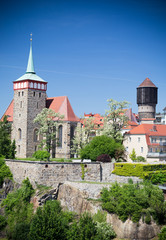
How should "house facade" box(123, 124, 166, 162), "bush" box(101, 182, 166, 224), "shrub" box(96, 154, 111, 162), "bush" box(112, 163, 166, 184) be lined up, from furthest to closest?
"house facade" box(123, 124, 166, 162), "shrub" box(96, 154, 111, 162), "bush" box(112, 163, 166, 184), "bush" box(101, 182, 166, 224)

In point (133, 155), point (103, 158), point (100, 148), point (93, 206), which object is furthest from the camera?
point (133, 155)

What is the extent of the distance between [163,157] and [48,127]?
60.1 ft

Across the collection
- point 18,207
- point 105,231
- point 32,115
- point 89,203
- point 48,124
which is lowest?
point 105,231

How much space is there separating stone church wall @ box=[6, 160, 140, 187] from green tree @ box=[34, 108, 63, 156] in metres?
12.4

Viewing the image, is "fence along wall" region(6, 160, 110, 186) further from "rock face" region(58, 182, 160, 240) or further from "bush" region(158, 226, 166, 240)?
"bush" region(158, 226, 166, 240)

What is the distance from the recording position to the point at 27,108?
62.0m

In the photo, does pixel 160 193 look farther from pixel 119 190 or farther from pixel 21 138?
pixel 21 138

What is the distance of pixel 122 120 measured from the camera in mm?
56844

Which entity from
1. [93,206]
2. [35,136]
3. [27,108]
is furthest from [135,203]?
[27,108]

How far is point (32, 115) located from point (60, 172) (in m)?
23.4

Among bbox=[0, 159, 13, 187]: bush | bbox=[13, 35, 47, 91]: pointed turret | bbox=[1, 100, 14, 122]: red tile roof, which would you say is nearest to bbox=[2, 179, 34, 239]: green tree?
bbox=[0, 159, 13, 187]: bush

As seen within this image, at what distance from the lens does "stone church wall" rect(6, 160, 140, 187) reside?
4028cm

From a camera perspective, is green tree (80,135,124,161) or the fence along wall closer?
the fence along wall

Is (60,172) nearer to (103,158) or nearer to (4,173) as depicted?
(103,158)
